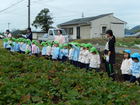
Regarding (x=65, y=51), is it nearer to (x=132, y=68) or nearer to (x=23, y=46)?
(x=23, y=46)

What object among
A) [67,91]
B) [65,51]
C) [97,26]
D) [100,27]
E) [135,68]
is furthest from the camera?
[100,27]

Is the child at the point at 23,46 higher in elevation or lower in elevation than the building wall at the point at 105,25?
lower

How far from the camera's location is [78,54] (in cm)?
1201

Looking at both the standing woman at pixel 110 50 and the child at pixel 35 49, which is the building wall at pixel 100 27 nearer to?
the child at pixel 35 49

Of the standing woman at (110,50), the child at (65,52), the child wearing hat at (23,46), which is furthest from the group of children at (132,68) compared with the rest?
the child wearing hat at (23,46)

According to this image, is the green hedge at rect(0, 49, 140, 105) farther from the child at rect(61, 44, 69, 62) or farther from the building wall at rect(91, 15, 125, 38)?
the building wall at rect(91, 15, 125, 38)

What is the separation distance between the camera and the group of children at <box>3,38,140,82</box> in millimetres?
8712

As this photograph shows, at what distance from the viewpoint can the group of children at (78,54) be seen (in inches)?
343

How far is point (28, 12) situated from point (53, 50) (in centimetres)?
2321

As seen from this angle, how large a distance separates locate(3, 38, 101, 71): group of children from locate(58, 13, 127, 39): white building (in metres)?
25.8

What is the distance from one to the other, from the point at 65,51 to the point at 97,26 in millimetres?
30558

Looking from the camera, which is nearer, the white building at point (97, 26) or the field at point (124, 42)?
the field at point (124, 42)

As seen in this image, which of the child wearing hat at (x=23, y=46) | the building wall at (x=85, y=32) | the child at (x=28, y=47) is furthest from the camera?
the building wall at (x=85, y=32)

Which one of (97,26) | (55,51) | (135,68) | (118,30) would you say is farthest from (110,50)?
(118,30)
